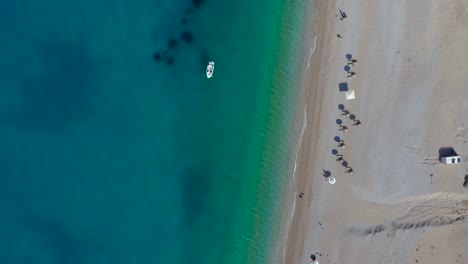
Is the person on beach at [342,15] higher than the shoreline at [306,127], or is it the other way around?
the person on beach at [342,15]

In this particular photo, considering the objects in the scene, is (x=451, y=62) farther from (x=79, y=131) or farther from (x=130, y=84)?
(x=79, y=131)

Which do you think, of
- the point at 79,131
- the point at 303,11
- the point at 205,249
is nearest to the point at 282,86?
the point at 303,11

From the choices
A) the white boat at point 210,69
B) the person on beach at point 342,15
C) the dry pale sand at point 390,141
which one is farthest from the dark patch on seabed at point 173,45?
the person on beach at point 342,15

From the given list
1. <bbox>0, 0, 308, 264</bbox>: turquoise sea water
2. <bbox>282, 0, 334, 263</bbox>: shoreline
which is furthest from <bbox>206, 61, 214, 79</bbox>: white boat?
<bbox>282, 0, 334, 263</bbox>: shoreline

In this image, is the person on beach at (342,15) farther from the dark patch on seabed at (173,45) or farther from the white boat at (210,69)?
the dark patch on seabed at (173,45)

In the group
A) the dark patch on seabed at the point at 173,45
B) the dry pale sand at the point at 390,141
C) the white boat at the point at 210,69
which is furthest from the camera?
the dark patch on seabed at the point at 173,45

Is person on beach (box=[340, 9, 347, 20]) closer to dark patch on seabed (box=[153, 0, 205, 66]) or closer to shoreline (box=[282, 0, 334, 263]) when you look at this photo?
shoreline (box=[282, 0, 334, 263])
